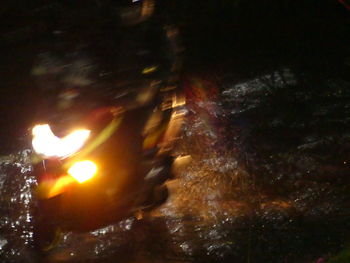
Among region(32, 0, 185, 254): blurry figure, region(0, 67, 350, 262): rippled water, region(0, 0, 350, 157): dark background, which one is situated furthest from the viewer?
region(0, 0, 350, 157): dark background

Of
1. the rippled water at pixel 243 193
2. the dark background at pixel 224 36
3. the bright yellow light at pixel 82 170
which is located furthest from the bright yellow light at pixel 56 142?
the dark background at pixel 224 36

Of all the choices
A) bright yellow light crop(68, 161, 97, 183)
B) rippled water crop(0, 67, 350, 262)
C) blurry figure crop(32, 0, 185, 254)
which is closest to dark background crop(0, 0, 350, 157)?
rippled water crop(0, 67, 350, 262)

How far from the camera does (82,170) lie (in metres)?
3.38

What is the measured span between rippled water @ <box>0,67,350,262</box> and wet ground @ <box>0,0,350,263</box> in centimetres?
1

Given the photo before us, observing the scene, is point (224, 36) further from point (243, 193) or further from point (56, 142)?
point (56, 142)

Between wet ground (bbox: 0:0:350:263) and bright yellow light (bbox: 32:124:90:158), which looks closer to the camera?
bright yellow light (bbox: 32:124:90:158)

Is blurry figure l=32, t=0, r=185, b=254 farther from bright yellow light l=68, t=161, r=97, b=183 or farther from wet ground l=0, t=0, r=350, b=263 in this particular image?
wet ground l=0, t=0, r=350, b=263

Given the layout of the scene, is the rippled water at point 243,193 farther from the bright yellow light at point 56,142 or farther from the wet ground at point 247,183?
the bright yellow light at point 56,142

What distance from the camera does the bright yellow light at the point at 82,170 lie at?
335 cm

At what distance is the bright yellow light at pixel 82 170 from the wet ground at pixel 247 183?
29.3 inches

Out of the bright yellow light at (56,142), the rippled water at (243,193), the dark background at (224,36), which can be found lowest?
the rippled water at (243,193)

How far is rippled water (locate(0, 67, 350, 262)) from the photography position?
3.51 metres

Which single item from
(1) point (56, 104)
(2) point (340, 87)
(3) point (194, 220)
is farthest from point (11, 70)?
→ (2) point (340, 87)

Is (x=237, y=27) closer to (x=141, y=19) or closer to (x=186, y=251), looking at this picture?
(x=141, y=19)
